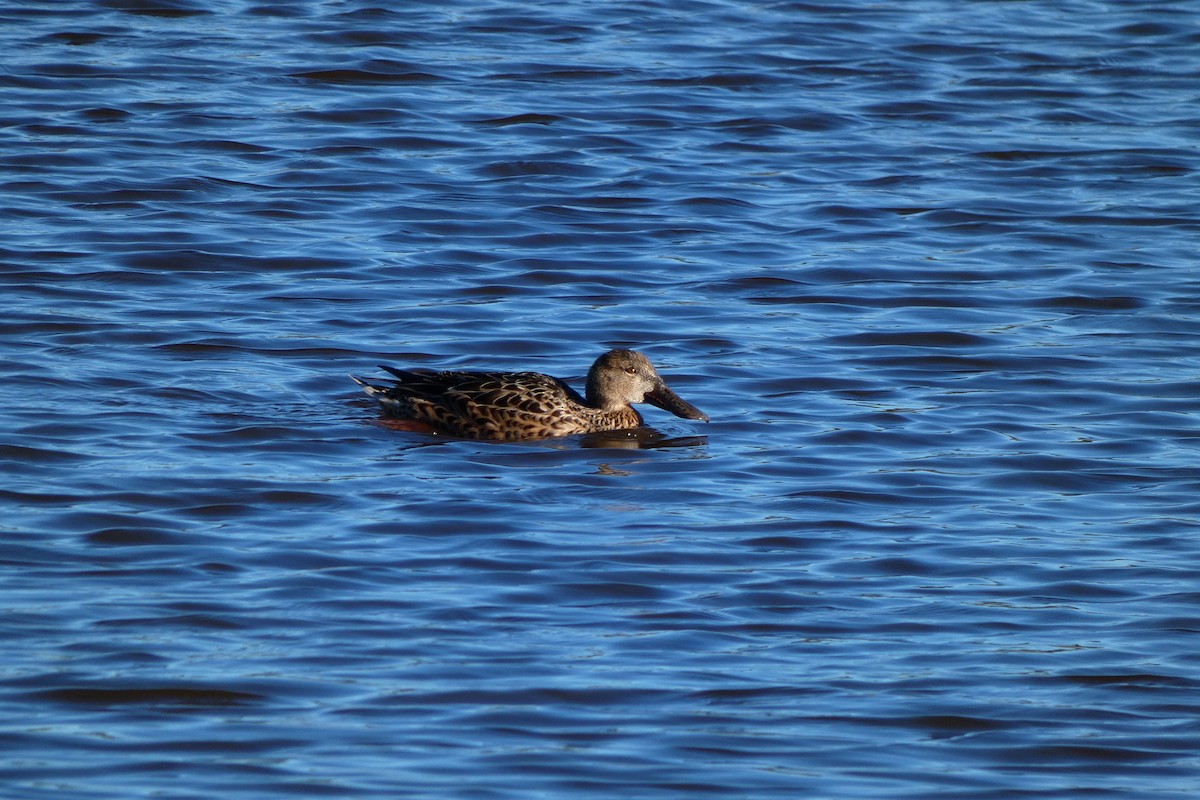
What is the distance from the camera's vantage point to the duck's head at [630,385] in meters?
10.1

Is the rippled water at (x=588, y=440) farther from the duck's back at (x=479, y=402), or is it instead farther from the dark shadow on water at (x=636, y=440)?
the duck's back at (x=479, y=402)

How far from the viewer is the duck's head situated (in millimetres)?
10070

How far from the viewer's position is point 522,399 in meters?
9.84

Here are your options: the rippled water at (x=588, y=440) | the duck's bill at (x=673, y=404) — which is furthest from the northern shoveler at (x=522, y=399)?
the rippled water at (x=588, y=440)

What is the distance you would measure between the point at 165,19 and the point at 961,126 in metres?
7.47

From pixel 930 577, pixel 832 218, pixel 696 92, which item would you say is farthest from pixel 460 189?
pixel 930 577

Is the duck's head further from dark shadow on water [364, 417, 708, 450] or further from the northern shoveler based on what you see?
dark shadow on water [364, 417, 708, 450]

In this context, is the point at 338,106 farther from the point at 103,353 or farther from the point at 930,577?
the point at 930,577

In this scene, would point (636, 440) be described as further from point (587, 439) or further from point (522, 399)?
point (522, 399)

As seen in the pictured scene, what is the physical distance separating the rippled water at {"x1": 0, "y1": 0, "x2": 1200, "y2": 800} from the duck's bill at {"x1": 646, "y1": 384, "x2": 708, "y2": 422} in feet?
0.57

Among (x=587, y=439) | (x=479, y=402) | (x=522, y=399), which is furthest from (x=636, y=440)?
(x=479, y=402)

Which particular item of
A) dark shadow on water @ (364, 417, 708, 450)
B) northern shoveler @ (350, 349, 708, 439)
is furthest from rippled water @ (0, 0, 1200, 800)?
northern shoveler @ (350, 349, 708, 439)

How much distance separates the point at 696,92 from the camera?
1781 centimetres

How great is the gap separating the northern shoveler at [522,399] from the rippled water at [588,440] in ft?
0.54
